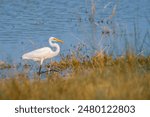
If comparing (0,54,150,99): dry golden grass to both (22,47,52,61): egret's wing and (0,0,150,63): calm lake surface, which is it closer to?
(0,0,150,63): calm lake surface

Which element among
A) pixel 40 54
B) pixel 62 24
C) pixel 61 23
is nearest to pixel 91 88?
pixel 40 54

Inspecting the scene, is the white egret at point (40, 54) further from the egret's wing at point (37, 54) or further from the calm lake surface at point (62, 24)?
the calm lake surface at point (62, 24)

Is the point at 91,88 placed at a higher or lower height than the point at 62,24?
higher

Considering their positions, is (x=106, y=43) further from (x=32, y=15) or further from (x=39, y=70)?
(x=32, y=15)

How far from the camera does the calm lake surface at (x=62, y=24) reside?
12.9 meters

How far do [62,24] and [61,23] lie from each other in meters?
0.18

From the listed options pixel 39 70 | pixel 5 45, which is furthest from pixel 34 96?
pixel 5 45

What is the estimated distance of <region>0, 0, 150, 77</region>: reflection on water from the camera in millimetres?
12906

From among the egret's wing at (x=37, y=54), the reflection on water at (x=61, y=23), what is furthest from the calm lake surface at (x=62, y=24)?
the egret's wing at (x=37, y=54)

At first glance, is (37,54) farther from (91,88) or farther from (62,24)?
(91,88)

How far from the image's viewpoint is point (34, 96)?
17.5 ft

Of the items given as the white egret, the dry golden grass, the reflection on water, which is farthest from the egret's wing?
the dry golden grass

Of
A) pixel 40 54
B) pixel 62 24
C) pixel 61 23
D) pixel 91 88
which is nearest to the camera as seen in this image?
pixel 91 88

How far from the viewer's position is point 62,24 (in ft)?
57.1
